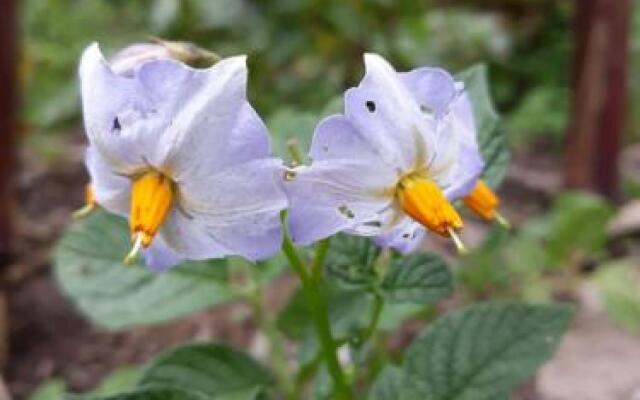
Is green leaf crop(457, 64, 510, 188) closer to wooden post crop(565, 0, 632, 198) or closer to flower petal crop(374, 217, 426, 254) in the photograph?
flower petal crop(374, 217, 426, 254)

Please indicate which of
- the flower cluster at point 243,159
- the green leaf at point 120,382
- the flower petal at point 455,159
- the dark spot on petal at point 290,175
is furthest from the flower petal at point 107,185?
the green leaf at point 120,382

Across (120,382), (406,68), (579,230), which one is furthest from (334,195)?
(406,68)

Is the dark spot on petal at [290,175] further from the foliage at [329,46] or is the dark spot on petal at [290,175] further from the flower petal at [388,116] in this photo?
the foliage at [329,46]

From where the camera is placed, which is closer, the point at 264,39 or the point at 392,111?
the point at 392,111

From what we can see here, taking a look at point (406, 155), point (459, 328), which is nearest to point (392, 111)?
point (406, 155)

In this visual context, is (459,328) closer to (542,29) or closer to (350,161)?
(350,161)

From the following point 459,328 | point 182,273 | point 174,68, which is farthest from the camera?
point 182,273

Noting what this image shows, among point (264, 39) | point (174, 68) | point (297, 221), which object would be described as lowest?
point (264, 39)
